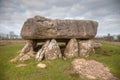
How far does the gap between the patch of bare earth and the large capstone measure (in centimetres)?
468

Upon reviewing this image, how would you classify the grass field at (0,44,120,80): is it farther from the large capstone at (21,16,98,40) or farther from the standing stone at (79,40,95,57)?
the large capstone at (21,16,98,40)

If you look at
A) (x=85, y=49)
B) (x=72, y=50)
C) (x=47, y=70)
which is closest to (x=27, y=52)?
(x=72, y=50)

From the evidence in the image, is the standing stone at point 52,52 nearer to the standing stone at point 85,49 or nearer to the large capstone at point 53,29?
the large capstone at point 53,29

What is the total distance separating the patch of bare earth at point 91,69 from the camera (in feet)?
63.9

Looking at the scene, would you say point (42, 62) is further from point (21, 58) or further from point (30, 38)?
point (30, 38)

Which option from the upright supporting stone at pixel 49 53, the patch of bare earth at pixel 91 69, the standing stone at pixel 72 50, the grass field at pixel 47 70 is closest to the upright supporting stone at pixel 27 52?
the grass field at pixel 47 70

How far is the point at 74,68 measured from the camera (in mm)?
21438

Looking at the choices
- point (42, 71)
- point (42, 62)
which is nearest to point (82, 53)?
point (42, 62)

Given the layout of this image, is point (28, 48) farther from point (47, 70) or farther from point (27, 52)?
point (47, 70)

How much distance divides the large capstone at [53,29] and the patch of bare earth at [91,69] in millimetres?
4678

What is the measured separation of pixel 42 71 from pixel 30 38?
8.09 m

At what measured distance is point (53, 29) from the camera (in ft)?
85.8

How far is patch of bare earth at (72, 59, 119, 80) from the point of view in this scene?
19487 millimetres

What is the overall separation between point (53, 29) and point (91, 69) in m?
8.26
